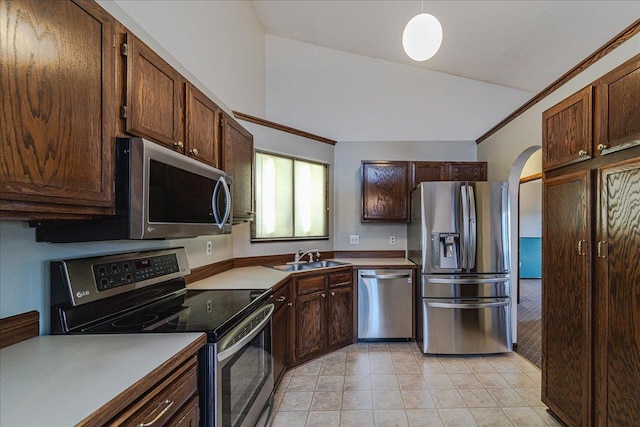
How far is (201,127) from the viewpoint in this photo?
197cm

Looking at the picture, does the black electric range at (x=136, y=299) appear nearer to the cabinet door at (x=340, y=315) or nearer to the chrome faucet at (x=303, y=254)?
the cabinet door at (x=340, y=315)

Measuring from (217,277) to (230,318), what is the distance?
124 cm

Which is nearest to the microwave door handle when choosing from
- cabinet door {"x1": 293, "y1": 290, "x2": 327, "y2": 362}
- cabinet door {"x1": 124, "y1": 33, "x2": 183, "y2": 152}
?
cabinet door {"x1": 124, "y1": 33, "x2": 183, "y2": 152}

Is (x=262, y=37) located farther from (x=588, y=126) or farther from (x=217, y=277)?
(x=588, y=126)

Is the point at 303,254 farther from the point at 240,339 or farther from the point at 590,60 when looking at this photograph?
the point at 590,60

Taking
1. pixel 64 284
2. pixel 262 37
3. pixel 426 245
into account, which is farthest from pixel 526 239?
pixel 64 284

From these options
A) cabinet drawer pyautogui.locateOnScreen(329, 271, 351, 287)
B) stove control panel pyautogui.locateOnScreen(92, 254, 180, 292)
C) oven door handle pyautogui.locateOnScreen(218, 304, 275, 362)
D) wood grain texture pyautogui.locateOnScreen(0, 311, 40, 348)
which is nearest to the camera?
wood grain texture pyautogui.locateOnScreen(0, 311, 40, 348)

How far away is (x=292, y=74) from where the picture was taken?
13.7ft

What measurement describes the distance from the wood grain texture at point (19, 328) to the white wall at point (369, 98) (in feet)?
11.2

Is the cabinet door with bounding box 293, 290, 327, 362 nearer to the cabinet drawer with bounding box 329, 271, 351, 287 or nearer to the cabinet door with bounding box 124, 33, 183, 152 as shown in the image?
the cabinet drawer with bounding box 329, 271, 351, 287

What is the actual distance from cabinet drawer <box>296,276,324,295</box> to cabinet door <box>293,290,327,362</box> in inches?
1.5

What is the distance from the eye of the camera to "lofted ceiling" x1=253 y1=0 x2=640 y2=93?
250 centimetres

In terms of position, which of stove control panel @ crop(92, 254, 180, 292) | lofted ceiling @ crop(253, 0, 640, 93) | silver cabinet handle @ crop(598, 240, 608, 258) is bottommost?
stove control panel @ crop(92, 254, 180, 292)

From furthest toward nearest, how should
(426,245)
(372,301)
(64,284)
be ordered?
(372,301), (426,245), (64,284)
